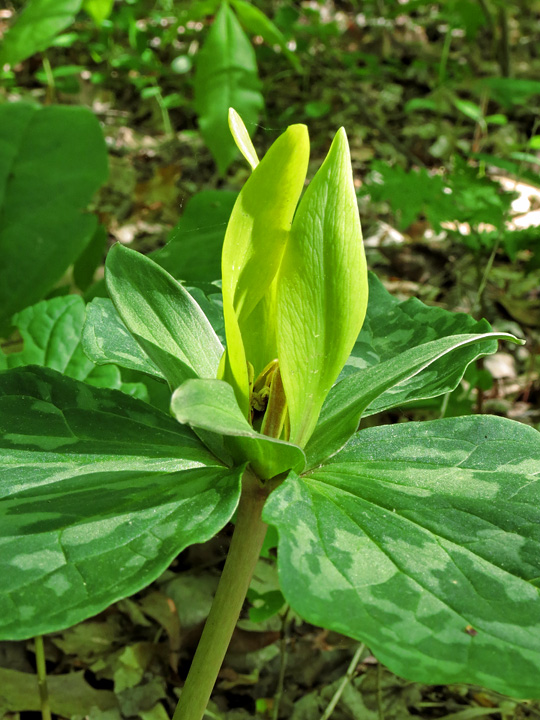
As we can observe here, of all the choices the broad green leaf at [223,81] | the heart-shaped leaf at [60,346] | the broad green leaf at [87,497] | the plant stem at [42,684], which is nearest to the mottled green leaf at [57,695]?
the plant stem at [42,684]

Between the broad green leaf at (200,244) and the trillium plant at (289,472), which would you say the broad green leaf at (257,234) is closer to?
the trillium plant at (289,472)

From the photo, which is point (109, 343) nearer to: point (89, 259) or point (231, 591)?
point (231, 591)

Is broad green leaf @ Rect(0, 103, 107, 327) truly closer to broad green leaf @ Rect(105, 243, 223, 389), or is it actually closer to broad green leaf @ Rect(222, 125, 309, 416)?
broad green leaf @ Rect(105, 243, 223, 389)

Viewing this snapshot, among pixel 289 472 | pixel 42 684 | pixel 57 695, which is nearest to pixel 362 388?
pixel 289 472

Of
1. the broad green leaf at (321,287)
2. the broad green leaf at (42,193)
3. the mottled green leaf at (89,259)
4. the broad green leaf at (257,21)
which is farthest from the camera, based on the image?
the broad green leaf at (257,21)

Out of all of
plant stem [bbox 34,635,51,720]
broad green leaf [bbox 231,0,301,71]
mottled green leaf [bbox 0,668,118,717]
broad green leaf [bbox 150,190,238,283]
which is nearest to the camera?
plant stem [bbox 34,635,51,720]

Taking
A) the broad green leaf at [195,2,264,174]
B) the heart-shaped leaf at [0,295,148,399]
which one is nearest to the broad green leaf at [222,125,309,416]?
the heart-shaped leaf at [0,295,148,399]
